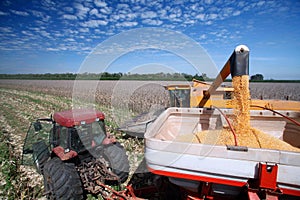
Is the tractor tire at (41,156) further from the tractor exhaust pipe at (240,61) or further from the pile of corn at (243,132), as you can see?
the tractor exhaust pipe at (240,61)

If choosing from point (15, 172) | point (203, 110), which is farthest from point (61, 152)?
point (203, 110)

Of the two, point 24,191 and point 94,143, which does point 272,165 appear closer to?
point 94,143

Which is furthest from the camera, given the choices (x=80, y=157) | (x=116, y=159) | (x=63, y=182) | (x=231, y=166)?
(x=116, y=159)

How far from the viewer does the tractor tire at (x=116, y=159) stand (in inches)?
142

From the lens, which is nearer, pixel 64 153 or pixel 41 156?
pixel 64 153

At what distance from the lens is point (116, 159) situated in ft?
11.9

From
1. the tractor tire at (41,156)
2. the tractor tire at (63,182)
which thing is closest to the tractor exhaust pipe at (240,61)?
the tractor tire at (63,182)

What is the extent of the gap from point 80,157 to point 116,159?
690 mm

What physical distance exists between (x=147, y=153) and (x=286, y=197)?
133 cm

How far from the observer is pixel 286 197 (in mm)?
1630

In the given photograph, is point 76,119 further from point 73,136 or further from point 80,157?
point 80,157

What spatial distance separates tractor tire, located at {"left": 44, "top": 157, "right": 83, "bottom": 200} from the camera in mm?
2826

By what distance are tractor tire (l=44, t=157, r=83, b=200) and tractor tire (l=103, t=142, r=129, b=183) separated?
30.5 inches

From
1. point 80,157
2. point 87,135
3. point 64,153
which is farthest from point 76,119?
point 80,157
